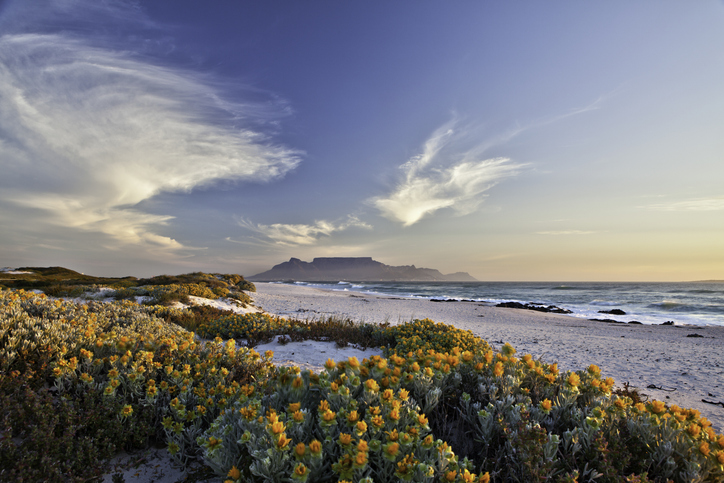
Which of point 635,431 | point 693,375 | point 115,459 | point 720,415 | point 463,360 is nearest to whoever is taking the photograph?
point 635,431

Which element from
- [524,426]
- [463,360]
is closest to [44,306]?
[463,360]

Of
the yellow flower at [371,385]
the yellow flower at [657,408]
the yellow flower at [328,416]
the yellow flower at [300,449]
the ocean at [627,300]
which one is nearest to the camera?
the yellow flower at [300,449]

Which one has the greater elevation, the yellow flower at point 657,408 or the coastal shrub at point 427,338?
the yellow flower at point 657,408

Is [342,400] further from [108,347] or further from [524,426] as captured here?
[108,347]

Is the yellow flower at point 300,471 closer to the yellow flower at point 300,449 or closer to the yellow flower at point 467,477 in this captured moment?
the yellow flower at point 300,449

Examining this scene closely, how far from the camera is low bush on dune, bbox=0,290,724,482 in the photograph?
2.00 m

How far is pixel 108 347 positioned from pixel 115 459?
5.37 ft

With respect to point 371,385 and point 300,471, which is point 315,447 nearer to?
point 300,471

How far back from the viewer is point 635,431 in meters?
2.44

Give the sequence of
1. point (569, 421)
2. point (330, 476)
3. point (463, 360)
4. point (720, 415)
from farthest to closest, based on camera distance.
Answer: point (720, 415) < point (463, 360) < point (569, 421) < point (330, 476)

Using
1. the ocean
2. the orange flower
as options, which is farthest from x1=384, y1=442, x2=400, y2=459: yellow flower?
the ocean

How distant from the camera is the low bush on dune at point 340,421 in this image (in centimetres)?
200

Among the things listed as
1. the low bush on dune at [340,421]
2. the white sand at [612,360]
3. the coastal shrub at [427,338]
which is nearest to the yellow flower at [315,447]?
the low bush on dune at [340,421]

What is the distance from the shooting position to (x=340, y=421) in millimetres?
2449
